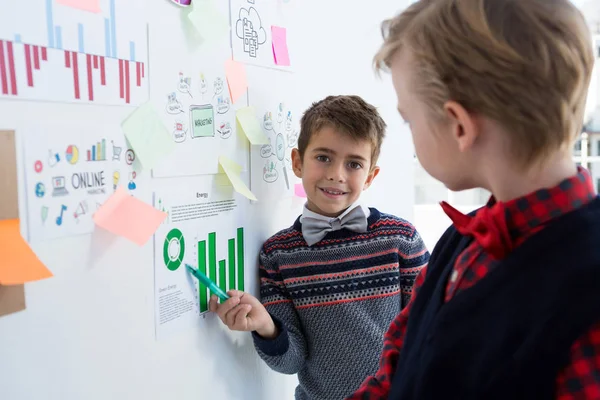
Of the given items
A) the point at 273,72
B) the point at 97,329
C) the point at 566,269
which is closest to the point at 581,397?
the point at 566,269

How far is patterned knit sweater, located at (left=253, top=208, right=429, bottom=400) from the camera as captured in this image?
119 centimetres

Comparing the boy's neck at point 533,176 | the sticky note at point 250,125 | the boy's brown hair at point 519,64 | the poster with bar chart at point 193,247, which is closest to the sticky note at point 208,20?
the sticky note at point 250,125

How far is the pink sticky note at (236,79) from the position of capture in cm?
107

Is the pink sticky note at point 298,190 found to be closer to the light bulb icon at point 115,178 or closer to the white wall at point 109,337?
the white wall at point 109,337

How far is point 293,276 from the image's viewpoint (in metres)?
1.20

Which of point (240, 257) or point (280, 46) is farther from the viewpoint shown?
point (280, 46)

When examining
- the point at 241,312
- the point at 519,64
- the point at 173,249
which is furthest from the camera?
the point at 241,312

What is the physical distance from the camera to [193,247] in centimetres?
100

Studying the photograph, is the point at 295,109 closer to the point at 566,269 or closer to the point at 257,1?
the point at 257,1

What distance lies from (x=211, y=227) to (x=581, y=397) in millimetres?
692

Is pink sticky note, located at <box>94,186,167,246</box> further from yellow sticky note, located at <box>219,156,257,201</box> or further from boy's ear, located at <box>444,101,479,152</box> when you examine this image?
boy's ear, located at <box>444,101,479,152</box>

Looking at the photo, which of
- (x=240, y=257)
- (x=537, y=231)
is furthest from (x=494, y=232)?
(x=240, y=257)

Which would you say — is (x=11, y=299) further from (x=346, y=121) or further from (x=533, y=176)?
(x=346, y=121)

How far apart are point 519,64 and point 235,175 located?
64 cm
